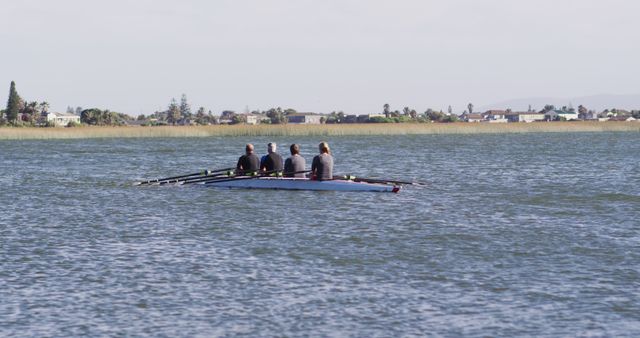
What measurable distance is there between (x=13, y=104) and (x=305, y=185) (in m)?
154

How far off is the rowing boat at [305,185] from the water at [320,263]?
353mm

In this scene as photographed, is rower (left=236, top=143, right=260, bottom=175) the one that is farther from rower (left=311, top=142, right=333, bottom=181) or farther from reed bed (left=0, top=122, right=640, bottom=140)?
reed bed (left=0, top=122, right=640, bottom=140)

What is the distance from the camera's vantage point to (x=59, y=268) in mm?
17875

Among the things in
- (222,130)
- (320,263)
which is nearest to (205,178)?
(320,263)

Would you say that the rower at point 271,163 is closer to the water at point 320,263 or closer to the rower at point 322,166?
the water at point 320,263

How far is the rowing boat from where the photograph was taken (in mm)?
32531

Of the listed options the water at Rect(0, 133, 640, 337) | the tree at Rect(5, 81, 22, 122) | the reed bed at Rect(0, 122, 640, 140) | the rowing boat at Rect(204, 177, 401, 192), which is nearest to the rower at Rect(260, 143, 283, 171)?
the rowing boat at Rect(204, 177, 401, 192)

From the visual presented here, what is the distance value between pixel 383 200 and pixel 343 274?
1363cm

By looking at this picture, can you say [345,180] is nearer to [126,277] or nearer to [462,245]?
[462,245]

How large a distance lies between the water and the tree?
485 ft

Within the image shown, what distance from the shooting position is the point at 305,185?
33.0 m

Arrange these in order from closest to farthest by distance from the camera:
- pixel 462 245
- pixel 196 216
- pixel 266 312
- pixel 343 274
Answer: pixel 266 312 → pixel 343 274 → pixel 462 245 → pixel 196 216

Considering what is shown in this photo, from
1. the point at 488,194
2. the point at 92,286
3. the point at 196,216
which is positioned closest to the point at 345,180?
the point at 488,194

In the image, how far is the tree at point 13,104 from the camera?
177500 mm
